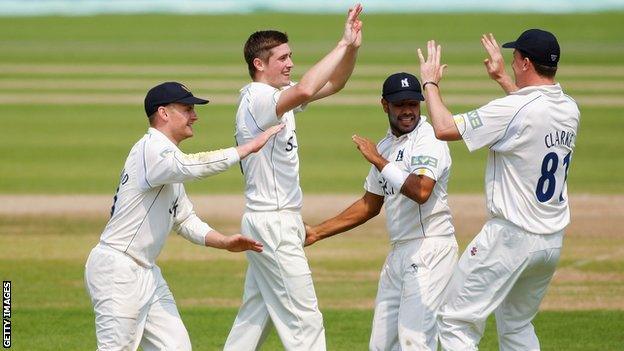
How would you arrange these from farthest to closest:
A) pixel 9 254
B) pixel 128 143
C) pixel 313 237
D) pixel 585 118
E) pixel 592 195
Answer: pixel 585 118
pixel 128 143
pixel 592 195
pixel 9 254
pixel 313 237

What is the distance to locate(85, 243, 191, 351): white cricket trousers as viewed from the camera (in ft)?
26.2

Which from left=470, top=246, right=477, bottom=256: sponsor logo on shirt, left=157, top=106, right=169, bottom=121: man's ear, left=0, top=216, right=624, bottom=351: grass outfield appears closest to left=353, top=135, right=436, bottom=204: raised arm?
left=470, top=246, right=477, bottom=256: sponsor logo on shirt

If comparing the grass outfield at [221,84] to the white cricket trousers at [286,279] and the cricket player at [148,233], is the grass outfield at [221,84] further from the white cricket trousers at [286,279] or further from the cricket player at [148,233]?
the cricket player at [148,233]

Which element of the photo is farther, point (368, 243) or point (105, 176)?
point (105, 176)

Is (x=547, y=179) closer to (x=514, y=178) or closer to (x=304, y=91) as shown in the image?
(x=514, y=178)

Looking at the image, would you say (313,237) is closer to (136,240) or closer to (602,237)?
(136,240)

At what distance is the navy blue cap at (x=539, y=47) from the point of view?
8109 mm

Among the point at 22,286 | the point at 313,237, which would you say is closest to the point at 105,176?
the point at 22,286

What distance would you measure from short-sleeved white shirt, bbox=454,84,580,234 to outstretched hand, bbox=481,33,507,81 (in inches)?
14.4

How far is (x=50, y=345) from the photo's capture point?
1070cm

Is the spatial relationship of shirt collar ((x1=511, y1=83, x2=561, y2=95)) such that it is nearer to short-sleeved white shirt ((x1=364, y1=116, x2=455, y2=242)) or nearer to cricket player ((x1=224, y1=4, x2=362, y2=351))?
short-sleeved white shirt ((x1=364, y1=116, x2=455, y2=242))

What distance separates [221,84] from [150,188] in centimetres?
3443

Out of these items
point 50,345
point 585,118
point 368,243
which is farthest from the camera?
point 585,118

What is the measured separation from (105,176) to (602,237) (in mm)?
9972
